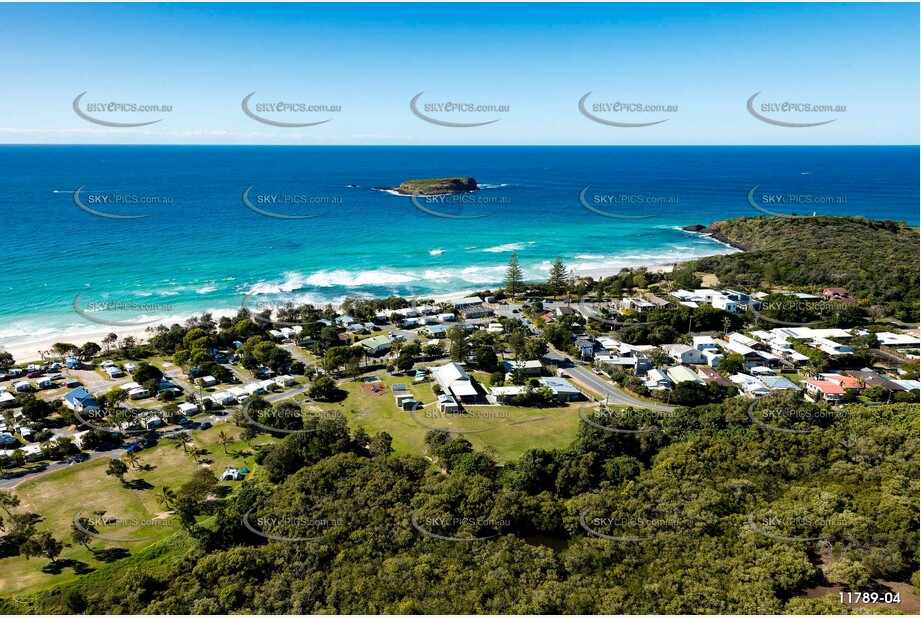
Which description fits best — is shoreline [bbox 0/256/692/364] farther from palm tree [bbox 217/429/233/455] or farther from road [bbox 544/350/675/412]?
palm tree [bbox 217/429/233/455]

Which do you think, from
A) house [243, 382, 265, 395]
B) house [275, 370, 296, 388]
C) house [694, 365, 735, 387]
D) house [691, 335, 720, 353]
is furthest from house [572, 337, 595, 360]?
house [243, 382, 265, 395]

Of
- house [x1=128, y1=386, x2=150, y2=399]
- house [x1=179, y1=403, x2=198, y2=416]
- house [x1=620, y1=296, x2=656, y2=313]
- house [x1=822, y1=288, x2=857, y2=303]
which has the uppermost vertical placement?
house [x1=822, y1=288, x2=857, y2=303]

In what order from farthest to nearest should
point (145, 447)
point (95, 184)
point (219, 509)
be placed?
point (95, 184)
point (145, 447)
point (219, 509)

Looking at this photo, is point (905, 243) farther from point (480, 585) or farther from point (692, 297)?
point (480, 585)

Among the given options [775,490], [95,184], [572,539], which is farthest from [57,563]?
[95,184]

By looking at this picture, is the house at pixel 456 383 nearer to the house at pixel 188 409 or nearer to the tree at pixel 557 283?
the house at pixel 188 409

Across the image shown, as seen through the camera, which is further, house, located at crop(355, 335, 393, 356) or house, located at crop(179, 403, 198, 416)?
house, located at crop(355, 335, 393, 356)
